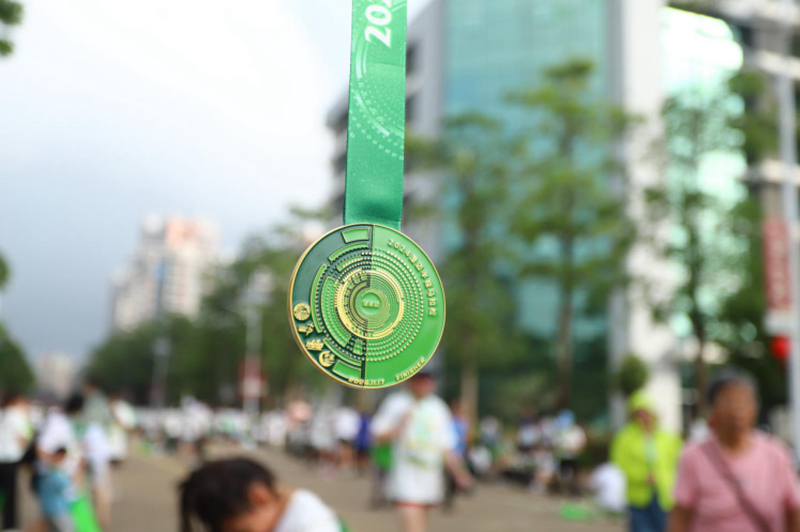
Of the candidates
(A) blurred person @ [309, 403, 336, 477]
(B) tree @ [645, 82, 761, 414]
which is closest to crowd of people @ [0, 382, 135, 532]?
(A) blurred person @ [309, 403, 336, 477]

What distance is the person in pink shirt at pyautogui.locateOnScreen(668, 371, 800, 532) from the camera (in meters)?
3.06

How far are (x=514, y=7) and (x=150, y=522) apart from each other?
28.8 meters

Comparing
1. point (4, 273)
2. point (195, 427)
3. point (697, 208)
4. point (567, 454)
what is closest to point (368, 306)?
point (4, 273)

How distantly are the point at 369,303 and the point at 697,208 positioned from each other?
1815cm

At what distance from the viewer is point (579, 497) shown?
623 inches

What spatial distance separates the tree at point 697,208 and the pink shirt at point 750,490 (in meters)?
15.1

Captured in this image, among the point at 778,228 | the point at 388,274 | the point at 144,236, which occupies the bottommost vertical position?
the point at 388,274

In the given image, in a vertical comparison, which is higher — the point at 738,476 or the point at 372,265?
the point at 372,265

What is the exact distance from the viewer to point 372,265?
97 cm

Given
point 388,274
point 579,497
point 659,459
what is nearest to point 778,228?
point 579,497

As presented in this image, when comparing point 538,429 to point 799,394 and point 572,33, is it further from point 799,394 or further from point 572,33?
point 572,33

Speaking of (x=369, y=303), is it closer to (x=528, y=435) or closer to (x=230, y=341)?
(x=528, y=435)

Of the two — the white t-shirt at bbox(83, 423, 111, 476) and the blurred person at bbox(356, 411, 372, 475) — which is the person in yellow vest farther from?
the blurred person at bbox(356, 411, 372, 475)

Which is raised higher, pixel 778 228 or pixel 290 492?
pixel 778 228
